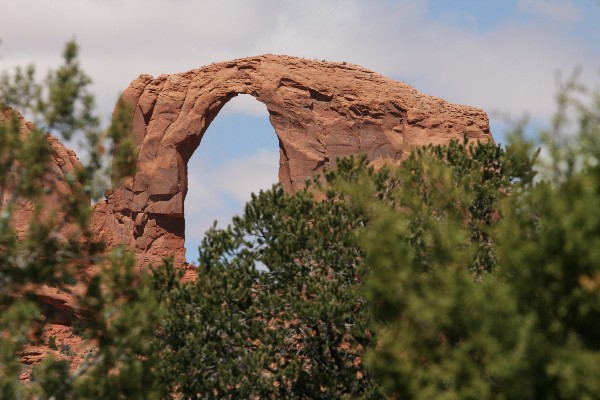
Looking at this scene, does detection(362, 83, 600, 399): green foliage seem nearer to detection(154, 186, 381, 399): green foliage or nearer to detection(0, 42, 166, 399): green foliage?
detection(0, 42, 166, 399): green foliage

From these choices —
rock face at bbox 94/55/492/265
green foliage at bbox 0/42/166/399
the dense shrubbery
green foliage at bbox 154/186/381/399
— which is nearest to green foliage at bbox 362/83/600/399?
the dense shrubbery

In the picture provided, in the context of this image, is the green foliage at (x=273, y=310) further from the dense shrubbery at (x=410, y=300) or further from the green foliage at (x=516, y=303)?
the green foliage at (x=516, y=303)

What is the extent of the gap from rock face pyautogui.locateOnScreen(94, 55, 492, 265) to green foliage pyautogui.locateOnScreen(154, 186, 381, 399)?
2354cm

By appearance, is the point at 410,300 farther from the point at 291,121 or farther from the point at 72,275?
the point at 291,121

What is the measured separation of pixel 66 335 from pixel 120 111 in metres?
32.5

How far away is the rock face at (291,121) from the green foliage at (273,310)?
2354 cm

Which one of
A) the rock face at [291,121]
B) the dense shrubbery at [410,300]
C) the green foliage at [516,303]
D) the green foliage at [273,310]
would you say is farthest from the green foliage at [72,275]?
the rock face at [291,121]

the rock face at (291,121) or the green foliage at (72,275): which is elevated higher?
the rock face at (291,121)

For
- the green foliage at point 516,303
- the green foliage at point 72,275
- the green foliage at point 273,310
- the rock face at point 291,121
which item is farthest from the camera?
the rock face at point 291,121

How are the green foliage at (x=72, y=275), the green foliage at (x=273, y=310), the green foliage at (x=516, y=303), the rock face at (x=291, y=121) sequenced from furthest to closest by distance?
the rock face at (x=291, y=121) < the green foliage at (x=273, y=310) < the green foliage at (x=72, y=275) < the green foliage at (x=516, y=303)

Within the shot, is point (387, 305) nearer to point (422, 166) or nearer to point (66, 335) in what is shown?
point (422, 166)

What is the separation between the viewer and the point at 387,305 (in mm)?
11773

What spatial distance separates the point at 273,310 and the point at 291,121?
25938mm

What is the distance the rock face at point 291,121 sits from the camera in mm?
46094
